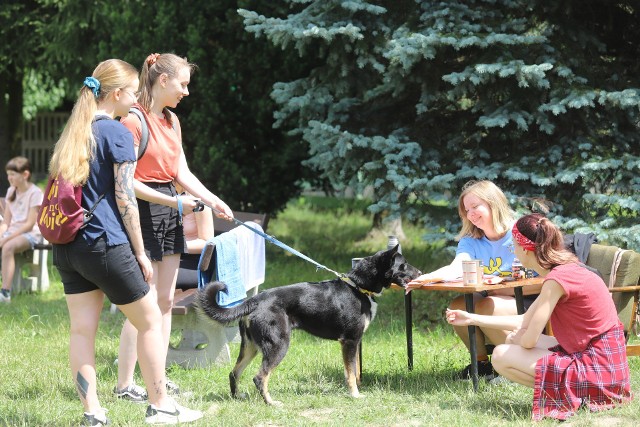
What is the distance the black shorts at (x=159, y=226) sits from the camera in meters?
5.20

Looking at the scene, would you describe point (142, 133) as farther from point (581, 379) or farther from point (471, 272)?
point (581, 379)

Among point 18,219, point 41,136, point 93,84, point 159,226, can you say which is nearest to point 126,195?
point 93,84

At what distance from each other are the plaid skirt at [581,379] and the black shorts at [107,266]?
218 centimetres

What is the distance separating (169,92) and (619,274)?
3080mm

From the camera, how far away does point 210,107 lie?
38.1ft

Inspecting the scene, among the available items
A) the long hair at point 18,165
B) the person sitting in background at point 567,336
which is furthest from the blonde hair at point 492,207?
the long hair at point 18,165

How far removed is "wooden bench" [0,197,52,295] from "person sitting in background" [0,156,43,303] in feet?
0.54

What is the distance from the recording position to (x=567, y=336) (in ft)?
16.1

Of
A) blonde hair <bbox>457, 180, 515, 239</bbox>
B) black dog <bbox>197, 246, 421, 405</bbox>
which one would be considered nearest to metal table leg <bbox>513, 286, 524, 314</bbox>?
blonde hair <bbox>457, 180, 515, 239</bbox>

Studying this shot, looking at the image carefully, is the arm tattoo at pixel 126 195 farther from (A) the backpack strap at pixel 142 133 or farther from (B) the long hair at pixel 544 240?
(B) the long hair at pixel 544 240

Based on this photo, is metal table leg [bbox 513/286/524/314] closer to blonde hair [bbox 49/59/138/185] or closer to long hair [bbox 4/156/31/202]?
blonde hair [bbox 49/59/138/185]

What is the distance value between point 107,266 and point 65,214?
32 centimetres

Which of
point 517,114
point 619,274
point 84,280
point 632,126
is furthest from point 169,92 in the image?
point 632,126

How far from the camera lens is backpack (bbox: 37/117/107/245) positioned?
4375 mm
